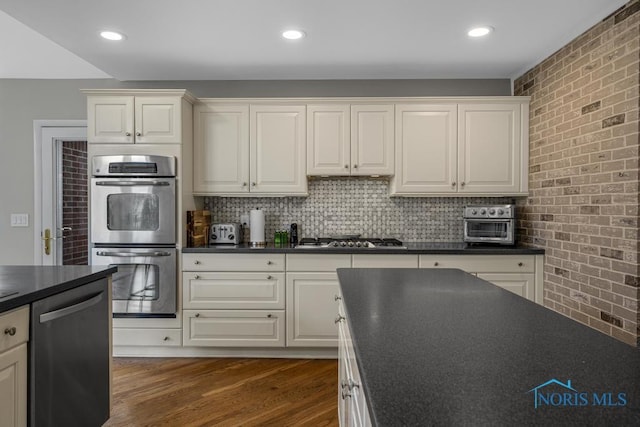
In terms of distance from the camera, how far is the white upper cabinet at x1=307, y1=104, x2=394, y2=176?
3.42 metres

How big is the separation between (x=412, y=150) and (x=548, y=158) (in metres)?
1.06

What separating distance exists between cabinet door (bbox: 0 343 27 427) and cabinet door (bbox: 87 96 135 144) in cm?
213

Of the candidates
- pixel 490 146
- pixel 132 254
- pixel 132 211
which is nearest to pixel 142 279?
pixel 132 254

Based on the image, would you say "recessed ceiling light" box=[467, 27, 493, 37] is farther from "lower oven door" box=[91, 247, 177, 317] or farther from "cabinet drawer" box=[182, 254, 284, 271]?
"lower oven door" box=[91, 247, 177, 317]

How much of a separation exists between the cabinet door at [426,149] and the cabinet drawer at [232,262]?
125 centimetres

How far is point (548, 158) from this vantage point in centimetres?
308

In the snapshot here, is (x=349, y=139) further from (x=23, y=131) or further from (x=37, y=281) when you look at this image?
(x=23, y=131)

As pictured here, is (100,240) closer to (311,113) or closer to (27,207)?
(27,207)

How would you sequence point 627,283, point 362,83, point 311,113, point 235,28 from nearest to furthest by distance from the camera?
point 627,283
point 235,28
point 311,113
point 362,83

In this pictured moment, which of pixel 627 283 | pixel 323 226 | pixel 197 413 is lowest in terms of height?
pixel 197 413

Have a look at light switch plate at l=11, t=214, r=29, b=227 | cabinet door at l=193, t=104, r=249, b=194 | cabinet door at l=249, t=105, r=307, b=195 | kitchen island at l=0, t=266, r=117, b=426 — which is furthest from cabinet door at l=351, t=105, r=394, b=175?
light switch plate at l=11, t=214, r=29, b=227

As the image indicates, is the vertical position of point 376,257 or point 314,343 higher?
Answer: point 376,257

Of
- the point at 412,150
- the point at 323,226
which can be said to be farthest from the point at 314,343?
the point at 412,150

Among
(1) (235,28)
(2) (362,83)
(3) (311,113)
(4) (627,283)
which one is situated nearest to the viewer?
(4) (627,283)
